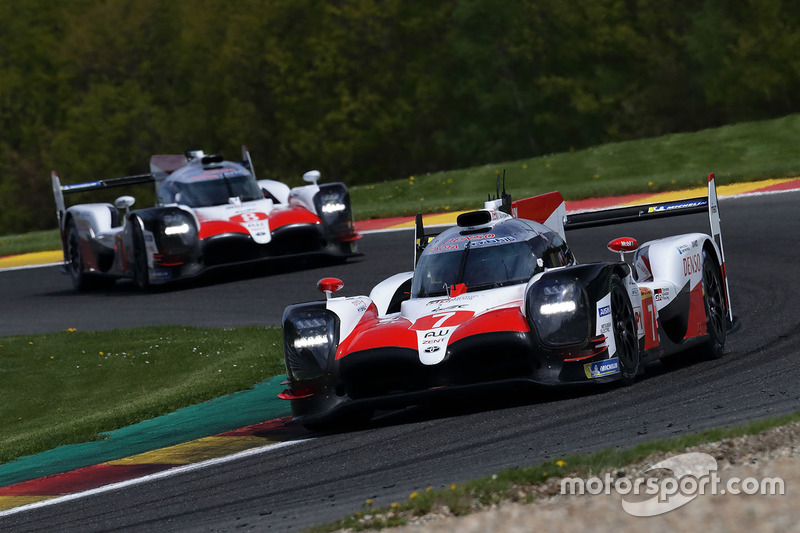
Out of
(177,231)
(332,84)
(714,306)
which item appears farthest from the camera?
(332,84)

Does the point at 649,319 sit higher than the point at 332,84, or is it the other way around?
the point at 332,84

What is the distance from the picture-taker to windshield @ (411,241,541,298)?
944 cm

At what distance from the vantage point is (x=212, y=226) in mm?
18594

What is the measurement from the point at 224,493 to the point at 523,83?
54408 millimetres

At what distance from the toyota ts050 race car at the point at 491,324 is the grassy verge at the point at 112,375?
2.35m

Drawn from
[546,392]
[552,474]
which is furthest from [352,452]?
[552,474]

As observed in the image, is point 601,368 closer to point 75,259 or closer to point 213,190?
point 213,190

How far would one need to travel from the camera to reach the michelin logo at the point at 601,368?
856 centimetres

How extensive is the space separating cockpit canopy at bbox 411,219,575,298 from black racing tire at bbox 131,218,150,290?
379 inches

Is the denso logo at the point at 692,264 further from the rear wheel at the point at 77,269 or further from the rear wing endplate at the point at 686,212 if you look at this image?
the rear wheel at the point at 77,269

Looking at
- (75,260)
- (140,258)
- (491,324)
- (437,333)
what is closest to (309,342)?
(437,333)

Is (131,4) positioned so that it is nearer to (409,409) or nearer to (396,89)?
(396,89)

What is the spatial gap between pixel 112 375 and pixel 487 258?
5383 millimetres

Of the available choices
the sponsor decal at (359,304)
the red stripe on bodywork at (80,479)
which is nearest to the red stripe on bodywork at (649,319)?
the sponsor decal at (359,304)
